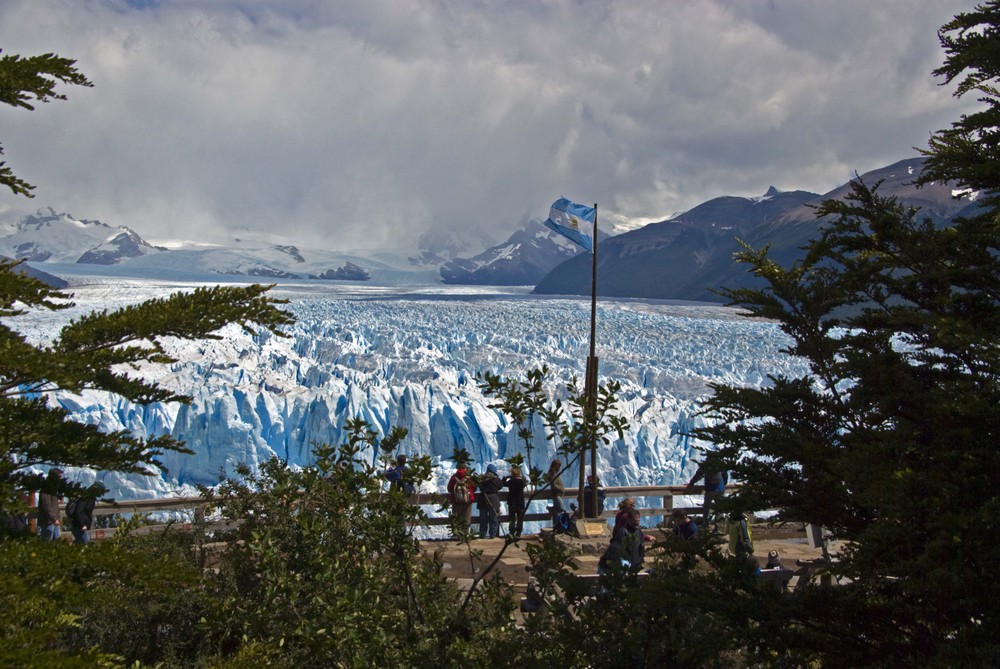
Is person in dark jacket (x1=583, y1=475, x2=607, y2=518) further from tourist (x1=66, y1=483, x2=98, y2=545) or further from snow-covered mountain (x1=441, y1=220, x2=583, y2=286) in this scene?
snow-covered mountain (x1=441, y1=220, x2=583, y2=286)

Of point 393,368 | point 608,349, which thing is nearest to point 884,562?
point 393,368

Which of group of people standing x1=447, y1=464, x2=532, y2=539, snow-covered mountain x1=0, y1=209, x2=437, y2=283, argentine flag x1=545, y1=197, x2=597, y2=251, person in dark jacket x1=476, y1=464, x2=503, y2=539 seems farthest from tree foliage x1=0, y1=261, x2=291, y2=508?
snow-covered mountain x1=0, y1=209, x2=437, y2=283

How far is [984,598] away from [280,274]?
2230 inches

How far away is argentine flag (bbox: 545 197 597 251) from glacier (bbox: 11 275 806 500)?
308cm

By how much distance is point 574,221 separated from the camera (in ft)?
57.7

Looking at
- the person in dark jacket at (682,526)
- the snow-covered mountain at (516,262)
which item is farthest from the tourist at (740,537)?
the snow-covered mountain at (516,262)

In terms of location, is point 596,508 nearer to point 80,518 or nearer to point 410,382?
point 410,382

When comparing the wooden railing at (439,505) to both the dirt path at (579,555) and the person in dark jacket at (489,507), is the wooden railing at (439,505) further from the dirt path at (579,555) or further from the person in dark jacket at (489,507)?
the dirt path at (579,555)

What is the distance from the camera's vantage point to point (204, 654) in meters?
5.91

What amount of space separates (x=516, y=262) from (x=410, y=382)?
6363 cm

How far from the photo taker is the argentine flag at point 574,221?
1725 centimetres

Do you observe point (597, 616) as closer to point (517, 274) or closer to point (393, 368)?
point (393, 368)

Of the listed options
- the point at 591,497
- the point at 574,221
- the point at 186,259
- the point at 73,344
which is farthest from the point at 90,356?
the point at 186,259

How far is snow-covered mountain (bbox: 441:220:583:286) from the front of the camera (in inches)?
2940
